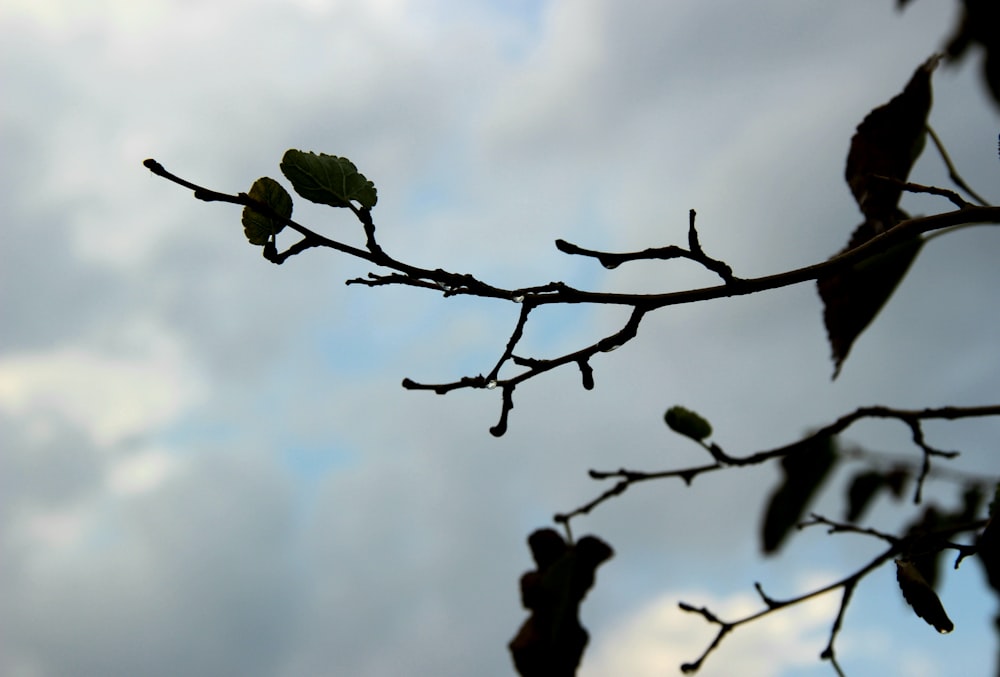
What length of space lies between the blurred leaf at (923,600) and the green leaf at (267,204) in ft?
3.56

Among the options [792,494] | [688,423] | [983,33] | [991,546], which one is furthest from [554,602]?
[983,33]

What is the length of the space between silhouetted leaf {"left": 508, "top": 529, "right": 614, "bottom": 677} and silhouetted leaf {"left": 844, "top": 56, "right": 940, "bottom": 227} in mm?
754

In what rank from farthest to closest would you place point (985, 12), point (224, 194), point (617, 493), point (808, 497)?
point (808, 497)
point (617, 493)
point (224, 194)
point (985, 12)

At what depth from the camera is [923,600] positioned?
1.44 m

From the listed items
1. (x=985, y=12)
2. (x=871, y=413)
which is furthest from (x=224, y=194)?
(x=871, y=413)

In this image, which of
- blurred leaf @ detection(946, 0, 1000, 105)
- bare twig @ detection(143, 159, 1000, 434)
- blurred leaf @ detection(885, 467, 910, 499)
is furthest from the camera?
blurred leaf @ detection(885, 467, 910, 499)

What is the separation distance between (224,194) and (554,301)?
43 centimetres

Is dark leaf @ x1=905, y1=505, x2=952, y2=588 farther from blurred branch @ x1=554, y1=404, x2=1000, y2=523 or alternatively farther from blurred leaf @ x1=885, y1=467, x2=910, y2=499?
blurred leaf @ x1=885, y1=467, x2=910, y2=499

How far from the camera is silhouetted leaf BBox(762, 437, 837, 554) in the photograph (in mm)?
2266

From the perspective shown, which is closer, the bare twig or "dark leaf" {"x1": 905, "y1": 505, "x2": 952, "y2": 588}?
the bare twig

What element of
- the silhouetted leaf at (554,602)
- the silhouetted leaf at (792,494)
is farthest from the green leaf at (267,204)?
the silhouetted leaf at (792,494)

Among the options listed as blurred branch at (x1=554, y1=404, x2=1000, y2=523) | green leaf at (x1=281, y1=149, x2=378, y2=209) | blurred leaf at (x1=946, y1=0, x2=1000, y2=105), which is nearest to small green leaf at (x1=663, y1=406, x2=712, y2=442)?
blurred branch at (x1=554, y1=404, x2=1000, y2=523)

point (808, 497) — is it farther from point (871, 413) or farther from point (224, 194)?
point (224, 194)

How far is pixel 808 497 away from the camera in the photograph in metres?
2.28
